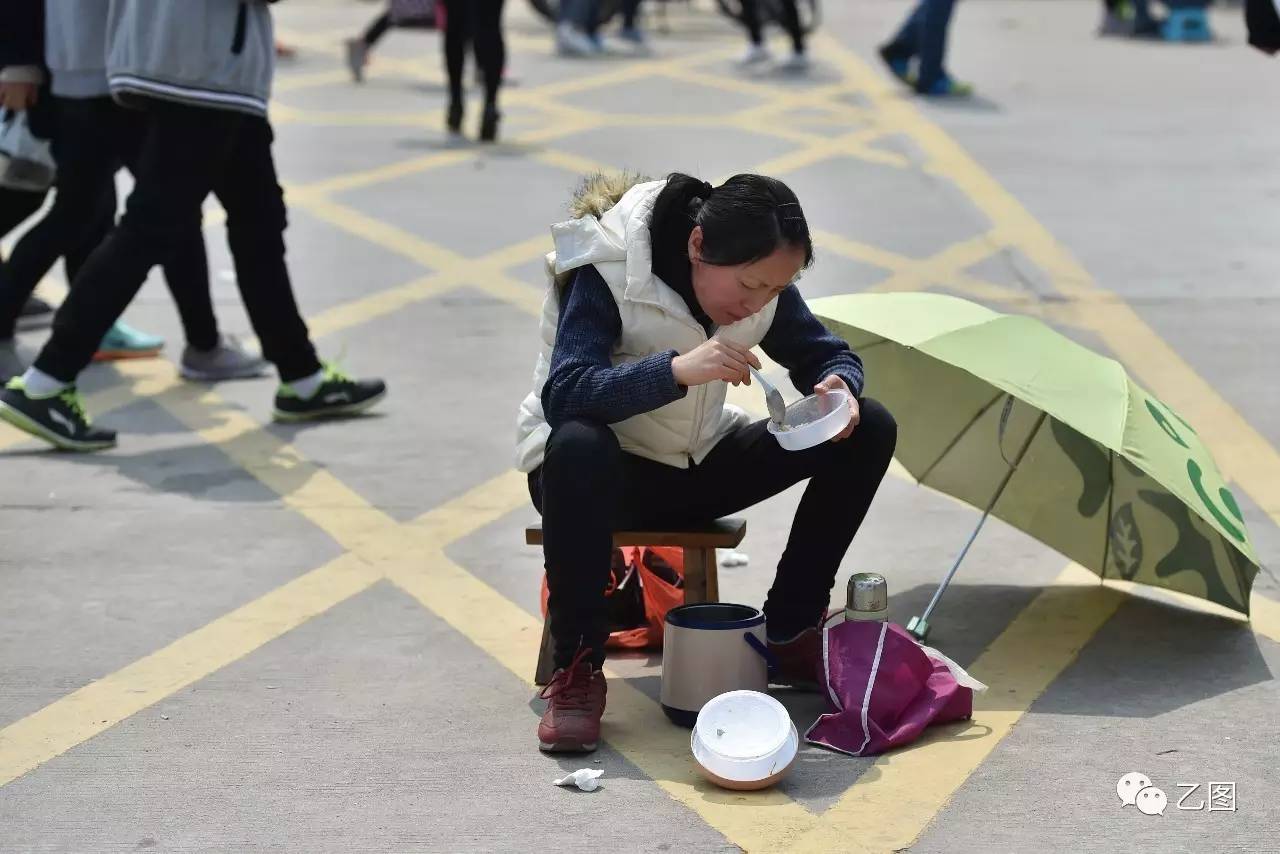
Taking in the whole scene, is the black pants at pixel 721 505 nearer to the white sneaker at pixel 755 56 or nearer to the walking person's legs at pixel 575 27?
the white sneaker at pixel 755 56

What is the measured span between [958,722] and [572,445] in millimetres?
973

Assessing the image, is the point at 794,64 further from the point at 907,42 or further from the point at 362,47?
the point at 362,47

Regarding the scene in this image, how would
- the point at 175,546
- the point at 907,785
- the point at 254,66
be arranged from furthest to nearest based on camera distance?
the point at 254,66, the point at 175,546, the point at 907,785

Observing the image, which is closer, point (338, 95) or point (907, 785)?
point (907, 785)

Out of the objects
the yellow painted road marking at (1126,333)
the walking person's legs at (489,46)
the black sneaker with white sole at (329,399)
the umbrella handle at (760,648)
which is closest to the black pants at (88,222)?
the black sneaker with white sole at (329,399)

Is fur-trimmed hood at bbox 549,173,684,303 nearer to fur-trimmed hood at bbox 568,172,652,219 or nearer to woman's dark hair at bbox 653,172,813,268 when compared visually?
fur-trimmed hood at bbox 568,172,652,219

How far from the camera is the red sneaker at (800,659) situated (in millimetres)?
3775

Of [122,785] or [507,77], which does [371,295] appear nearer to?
[122,785]

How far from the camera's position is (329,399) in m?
5.82

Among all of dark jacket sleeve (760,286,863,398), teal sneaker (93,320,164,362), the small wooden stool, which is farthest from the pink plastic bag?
teal sneaker (93,320,164,362)

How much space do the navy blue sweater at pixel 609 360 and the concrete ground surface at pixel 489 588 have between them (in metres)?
0.67

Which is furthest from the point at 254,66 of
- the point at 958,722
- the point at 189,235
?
the point at 958,722

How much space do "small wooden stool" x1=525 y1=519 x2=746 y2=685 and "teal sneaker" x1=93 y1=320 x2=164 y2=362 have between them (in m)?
3.23

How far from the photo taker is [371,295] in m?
7.34
